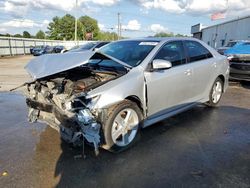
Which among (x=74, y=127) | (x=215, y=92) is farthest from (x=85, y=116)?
(x=215, y=92)

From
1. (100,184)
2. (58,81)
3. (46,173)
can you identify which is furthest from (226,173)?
(58,81)

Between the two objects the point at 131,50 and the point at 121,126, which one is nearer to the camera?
the point at 121,126

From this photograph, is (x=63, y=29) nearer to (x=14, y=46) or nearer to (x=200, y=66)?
(x=14, y=46)

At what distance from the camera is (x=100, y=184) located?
2.96 meters

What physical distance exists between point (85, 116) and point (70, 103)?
31 centimetres

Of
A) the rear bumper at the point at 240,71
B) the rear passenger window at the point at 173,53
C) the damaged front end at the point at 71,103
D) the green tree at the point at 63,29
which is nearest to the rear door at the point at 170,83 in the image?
the rear passenger window at the point at 173,53

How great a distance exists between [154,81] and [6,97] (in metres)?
5.32

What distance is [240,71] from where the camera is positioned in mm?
8875

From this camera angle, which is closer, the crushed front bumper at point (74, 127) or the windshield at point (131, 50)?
Result: the crushed front bumper at point (74, 127)

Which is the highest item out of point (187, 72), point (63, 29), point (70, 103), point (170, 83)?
point (63, 29)

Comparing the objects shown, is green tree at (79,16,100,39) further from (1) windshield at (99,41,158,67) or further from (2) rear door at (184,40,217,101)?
(1) windshield at (99,41,158,67)

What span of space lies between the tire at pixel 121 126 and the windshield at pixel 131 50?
0.79 meters

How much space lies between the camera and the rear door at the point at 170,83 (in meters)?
4.11

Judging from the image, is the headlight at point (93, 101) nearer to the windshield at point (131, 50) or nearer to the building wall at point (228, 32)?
the windshield at point (131, 50)
